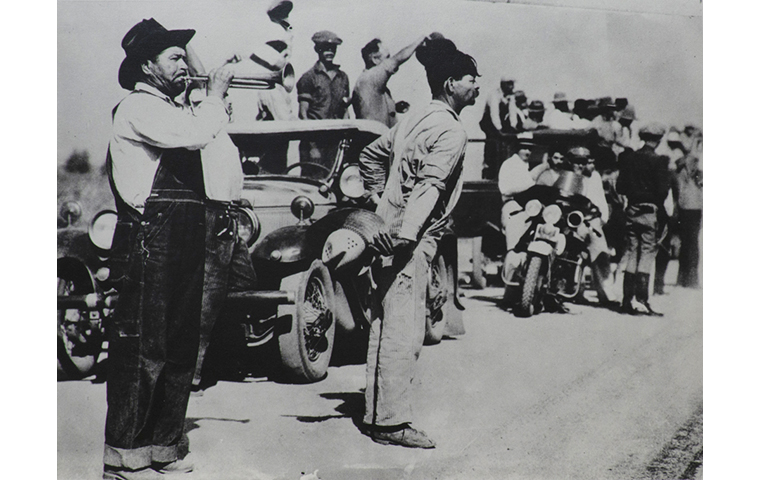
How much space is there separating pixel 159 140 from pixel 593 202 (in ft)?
10.3

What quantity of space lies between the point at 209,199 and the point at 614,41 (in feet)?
10.6

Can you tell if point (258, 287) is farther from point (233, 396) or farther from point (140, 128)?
point (140, 128)

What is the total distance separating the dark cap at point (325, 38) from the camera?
15.4 feet

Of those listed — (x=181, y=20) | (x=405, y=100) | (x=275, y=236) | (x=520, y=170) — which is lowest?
(x=275, y=236)

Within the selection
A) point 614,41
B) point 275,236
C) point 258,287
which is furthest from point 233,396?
point 614,41

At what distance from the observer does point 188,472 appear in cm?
440

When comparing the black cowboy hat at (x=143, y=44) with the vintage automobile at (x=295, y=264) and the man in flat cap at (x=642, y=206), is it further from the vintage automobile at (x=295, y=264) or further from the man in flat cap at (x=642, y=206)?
the man in flat cap at (x=642, y=206)

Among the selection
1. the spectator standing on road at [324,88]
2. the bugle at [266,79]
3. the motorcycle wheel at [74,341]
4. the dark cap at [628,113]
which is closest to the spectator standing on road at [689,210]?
the dark cap at [628,113]

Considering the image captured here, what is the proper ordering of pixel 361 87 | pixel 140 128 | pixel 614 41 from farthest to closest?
1. pixel 614 41
2. pixel 361 87
3. pixel 140 128

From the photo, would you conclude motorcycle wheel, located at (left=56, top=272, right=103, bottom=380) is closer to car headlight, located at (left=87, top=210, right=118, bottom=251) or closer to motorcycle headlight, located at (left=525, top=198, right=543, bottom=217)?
car headlight, located at (left=87, top=210, right=118, bottom=251)

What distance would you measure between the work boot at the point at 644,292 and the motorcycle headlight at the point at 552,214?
2.64ft

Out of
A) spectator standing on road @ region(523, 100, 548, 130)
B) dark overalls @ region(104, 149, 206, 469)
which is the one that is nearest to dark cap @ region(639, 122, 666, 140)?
spectator standing on road @ region(523, 100, 548, 130)

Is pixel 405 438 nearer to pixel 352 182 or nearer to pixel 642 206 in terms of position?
pixel 352 182

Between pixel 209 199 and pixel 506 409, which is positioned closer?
pixel 209 199
